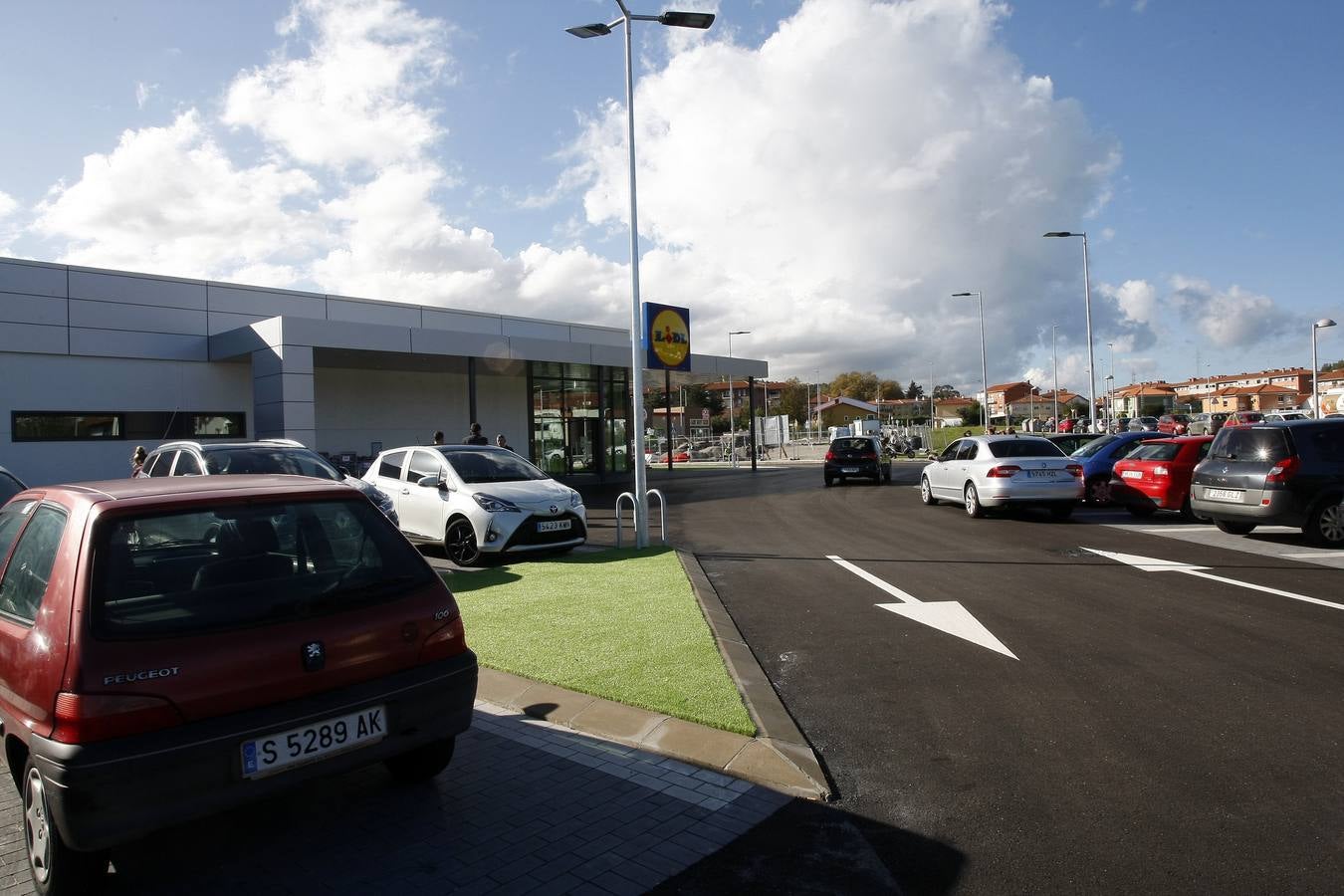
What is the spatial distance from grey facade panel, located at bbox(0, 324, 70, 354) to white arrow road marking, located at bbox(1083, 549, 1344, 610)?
22312mm

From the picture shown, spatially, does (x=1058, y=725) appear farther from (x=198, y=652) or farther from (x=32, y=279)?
(x=32, y=279)

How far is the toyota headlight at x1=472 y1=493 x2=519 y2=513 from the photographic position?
10422mm

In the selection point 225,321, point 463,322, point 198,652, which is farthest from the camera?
point 463,322

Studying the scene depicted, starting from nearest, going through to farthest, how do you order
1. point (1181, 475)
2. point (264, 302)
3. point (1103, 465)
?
1. point (1181, 475)
2. point (1103, 465)
3. point (264, 302)

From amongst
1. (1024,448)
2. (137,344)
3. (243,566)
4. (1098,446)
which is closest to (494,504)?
(243,566)

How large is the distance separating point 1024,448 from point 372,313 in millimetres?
19580

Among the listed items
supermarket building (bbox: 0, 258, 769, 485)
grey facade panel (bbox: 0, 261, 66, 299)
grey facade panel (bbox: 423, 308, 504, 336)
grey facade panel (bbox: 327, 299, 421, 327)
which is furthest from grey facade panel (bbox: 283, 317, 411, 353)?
grey facade panel (bbox: 0, 261, 66, 299)

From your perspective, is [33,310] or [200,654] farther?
[33,310]

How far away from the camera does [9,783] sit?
165 inches

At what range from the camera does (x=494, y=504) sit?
10.5 metres

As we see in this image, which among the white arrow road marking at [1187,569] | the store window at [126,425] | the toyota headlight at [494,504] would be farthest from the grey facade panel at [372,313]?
the white arrow road marking at [1187,569]

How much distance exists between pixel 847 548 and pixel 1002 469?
4609 millimetres

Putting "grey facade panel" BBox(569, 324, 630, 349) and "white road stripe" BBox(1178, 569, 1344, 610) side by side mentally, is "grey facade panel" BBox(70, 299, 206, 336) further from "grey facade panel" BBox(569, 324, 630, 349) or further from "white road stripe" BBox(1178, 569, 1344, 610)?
"white road stripe" BBox(1178, 569, 1344, 610)

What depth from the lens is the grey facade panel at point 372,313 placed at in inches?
990
